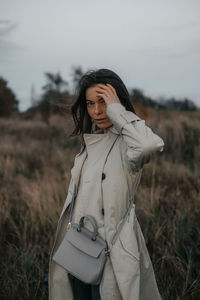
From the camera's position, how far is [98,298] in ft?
5.40

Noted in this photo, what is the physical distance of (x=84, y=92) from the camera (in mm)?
1837

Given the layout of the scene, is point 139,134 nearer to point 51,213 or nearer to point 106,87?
point 106,87

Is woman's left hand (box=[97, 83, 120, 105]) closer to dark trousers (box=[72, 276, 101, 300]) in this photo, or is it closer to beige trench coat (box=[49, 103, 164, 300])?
beige trench coat (box=[49, 103, 164, 300])

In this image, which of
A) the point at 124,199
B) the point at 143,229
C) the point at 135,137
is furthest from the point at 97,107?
the point at 143,229

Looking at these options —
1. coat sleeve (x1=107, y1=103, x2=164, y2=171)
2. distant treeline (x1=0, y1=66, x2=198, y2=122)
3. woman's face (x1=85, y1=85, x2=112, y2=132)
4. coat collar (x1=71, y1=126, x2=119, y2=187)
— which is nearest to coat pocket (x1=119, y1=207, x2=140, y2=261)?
coat sleeve (x1=107, y1=103, x2=164, y2=171)

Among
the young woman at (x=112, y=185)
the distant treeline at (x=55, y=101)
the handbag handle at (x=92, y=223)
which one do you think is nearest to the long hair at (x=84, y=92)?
the young woman at (x=112, y=185)

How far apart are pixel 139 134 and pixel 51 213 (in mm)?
2185

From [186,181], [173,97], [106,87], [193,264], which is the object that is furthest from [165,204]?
[173,97]

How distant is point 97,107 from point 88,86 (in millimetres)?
146

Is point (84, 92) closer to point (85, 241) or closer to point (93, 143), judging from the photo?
point (93, 143)

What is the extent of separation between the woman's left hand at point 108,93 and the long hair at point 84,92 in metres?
0.06

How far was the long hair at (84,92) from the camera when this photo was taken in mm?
1720

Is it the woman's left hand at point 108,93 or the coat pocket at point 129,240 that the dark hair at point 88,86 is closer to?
the woman's left hand at point 108,93

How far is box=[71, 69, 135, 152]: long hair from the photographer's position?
5.64 ft
